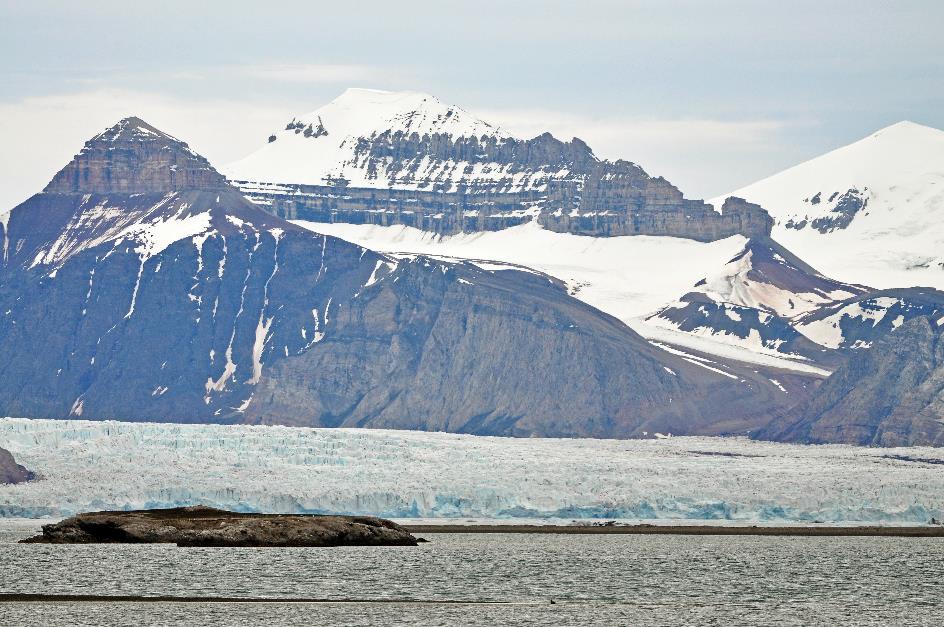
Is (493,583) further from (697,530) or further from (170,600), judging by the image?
(697,530)

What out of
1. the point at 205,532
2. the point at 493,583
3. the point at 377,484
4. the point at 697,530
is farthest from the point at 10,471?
the point at 493,583

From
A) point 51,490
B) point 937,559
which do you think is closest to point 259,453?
point 51,490

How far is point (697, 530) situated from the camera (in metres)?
158

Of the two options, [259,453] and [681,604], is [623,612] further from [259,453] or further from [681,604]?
[259,453]

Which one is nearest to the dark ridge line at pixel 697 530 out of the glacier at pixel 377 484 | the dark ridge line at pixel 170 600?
the glacier at pixel 377 484

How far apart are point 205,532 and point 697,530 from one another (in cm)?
4423

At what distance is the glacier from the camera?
163125mm

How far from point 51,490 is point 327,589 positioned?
222ft

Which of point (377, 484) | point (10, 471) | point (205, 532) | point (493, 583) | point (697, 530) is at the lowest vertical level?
point (697, 530)

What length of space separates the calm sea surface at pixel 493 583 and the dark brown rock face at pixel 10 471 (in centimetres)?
2888

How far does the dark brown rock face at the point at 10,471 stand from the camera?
16525 centimetres

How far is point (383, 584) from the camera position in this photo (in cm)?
10075

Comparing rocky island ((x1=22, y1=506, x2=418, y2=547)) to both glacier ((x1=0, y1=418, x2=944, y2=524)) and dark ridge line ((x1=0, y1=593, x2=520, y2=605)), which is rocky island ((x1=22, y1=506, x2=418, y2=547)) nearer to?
A: glacier ((x1=0, y1=418, x2=944, y2=524))

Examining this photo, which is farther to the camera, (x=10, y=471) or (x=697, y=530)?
(x=10, y=471)
